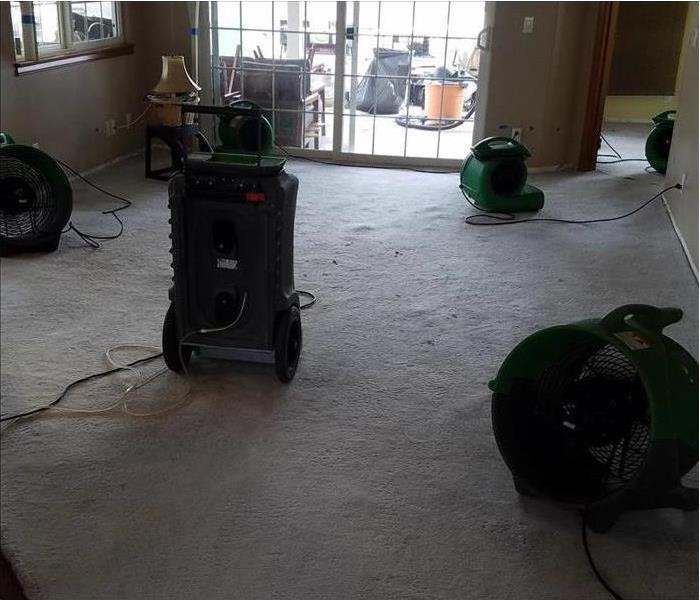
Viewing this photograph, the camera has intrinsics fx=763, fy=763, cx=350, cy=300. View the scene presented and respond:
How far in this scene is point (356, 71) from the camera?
18.0 feet

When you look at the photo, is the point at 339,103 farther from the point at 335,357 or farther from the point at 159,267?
the point at 335,357

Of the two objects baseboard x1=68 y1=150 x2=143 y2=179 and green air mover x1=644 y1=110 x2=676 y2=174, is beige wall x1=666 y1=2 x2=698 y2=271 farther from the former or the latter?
baseboard x1=68 y1=150 x2=143 y2=179

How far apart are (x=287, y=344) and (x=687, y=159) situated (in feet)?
9.12

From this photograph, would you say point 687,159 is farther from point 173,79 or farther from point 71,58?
point 71,58

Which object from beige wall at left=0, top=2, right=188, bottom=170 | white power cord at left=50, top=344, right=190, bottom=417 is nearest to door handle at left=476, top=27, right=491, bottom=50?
beige wall at left=0, top=2, right=188, bottom=170

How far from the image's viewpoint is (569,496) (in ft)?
5.90

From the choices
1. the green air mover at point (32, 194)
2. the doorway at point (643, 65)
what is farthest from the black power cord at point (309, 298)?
the doorway at point (643, 65)

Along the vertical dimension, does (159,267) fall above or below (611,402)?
below

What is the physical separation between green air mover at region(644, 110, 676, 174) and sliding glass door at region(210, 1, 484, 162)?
1255mm

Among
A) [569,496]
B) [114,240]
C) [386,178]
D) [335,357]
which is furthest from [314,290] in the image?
[386,178]

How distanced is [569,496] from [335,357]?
39.5 inches

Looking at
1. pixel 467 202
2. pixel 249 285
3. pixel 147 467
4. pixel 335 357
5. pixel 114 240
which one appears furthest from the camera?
pixel 467 202

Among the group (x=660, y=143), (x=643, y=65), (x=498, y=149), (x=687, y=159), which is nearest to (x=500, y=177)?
(x=498, y=149)

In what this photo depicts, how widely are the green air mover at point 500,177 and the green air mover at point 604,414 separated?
2.56 metres
